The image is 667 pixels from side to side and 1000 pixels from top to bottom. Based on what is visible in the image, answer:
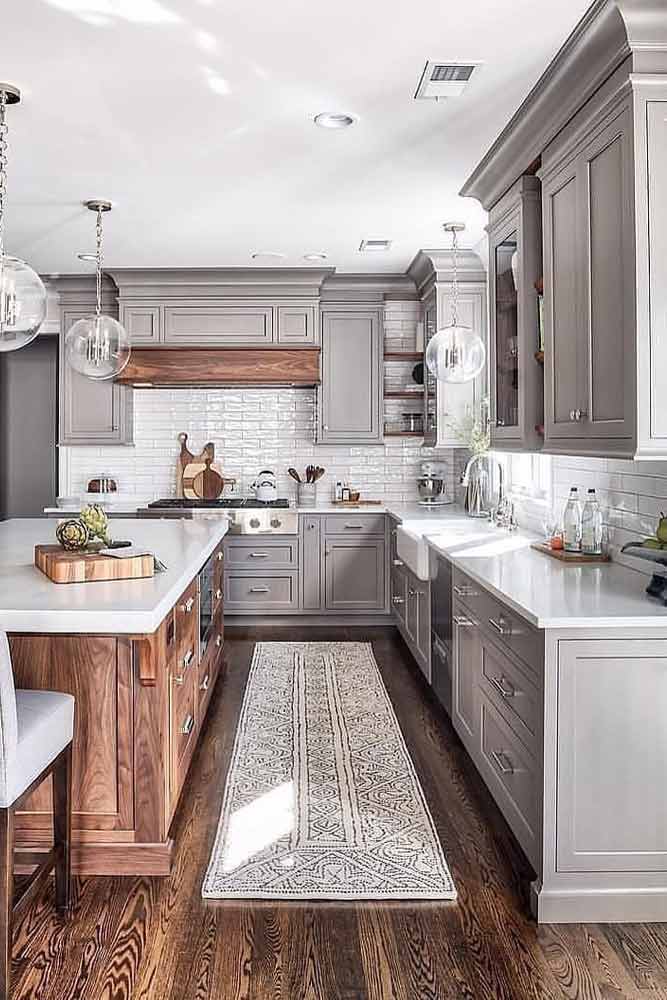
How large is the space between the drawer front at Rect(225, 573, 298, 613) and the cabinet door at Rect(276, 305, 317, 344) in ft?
5.60

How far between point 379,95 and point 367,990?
290cm

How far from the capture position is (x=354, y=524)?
6.69m

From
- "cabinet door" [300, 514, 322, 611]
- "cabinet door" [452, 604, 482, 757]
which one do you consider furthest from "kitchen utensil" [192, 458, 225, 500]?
"cabinet door" [452, 604, 482, 757]

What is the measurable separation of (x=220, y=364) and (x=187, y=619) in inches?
131

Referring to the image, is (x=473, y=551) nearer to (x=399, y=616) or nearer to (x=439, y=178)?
(x=439, y=178)

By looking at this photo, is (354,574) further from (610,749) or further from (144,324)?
(610,749)

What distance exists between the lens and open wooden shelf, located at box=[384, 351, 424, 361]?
6898mm

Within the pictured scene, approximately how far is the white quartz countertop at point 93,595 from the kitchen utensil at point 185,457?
299 centimetres

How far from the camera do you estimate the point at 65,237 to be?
554cm

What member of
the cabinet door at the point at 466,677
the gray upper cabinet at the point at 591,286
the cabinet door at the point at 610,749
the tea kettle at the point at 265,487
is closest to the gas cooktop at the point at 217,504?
the tea kettle at the point at 265,487

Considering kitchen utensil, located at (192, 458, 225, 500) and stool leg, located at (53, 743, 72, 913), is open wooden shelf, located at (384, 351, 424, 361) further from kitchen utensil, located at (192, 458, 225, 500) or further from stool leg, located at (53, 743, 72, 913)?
stool leg, located at (53, 743, 72, 913)

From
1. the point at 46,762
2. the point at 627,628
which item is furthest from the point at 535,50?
the point at 46,762

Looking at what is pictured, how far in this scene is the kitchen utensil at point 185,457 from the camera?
7.15 m

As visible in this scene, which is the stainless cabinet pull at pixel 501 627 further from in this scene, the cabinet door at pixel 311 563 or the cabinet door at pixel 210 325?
the cabinet door at pixel 210 325
